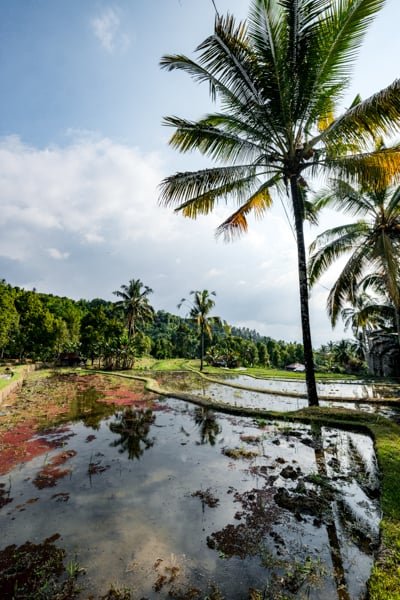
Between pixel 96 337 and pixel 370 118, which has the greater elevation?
pixel 370 118

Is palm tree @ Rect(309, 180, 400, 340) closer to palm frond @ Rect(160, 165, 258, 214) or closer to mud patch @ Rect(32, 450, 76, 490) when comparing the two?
palm frond @ Rect(160, 165, 258, 214)

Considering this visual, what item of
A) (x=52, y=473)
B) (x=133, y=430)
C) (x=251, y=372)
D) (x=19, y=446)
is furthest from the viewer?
(x=251, y=372)

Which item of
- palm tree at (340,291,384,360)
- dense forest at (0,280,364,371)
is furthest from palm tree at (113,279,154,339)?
palm tree at (340,291,384,360)

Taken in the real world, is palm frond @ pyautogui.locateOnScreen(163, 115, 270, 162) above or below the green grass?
above

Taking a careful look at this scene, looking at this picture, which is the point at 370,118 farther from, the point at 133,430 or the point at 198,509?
the point at 133,430

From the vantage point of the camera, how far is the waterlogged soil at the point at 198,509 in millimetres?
3500

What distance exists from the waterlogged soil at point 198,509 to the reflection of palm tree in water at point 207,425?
12 centimetres

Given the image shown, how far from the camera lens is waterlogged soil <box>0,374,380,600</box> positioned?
3.50 metres

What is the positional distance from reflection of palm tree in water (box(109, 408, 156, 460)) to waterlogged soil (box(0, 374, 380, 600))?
88mm

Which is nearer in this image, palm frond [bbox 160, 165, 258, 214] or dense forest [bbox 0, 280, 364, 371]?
palm frond [bbox 160, 165, 258, 214]

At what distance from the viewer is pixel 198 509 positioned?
4.99 metres

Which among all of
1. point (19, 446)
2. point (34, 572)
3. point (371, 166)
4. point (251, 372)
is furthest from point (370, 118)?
point (251, 372)

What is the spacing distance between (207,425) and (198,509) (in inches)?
223

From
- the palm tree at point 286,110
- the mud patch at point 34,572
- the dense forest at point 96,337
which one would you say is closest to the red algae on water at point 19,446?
the mud patch at point 34,572
